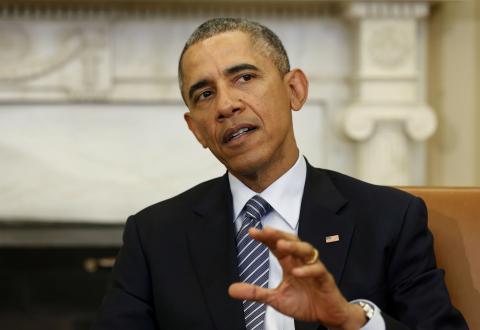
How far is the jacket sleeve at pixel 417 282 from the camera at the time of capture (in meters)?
1.69

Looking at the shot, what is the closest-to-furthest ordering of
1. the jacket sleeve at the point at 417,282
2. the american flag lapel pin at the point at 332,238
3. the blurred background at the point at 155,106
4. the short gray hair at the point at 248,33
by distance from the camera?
the jacket sleeve at the point at 417,282, the american flag lapel pin at the point at 332,238, the short gray hair at the point at 248,33, the blurred background at the point at 155,106

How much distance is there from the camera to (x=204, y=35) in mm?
1926

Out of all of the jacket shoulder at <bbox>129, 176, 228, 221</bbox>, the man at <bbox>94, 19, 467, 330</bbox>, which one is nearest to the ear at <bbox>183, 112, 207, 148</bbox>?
the man at <bbox>94, 19, 467, 330</bbox>

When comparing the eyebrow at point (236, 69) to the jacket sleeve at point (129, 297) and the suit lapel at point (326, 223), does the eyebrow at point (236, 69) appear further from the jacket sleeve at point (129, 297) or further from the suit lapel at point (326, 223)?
the jacket sleeve at point (129, 297)

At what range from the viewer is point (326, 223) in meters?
1.85

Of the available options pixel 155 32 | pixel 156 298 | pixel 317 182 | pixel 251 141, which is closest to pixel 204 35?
pixel 251 141

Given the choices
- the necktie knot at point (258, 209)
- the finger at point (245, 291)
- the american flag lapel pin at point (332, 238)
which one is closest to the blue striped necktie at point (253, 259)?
the necktie knot at point (258, 209)

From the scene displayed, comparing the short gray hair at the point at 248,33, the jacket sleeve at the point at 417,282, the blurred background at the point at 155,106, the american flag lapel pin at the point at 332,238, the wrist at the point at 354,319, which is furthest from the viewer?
the blurred background at the point at 155,106

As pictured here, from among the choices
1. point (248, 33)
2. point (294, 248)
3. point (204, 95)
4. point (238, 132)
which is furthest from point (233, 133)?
point (294, 248)

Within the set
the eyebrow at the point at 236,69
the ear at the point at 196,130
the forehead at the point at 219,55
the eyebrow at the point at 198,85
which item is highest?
the forehead at the point at 219,55

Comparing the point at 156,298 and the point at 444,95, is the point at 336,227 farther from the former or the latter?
the point at 444,95

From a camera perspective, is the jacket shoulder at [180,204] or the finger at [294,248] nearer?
the finger at [294,248]

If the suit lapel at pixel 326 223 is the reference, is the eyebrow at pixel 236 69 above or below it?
above

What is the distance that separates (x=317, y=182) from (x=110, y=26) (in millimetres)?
1969
